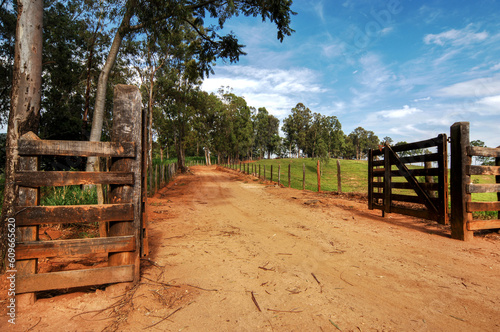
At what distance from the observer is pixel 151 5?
27.0ft

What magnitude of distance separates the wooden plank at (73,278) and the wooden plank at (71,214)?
1.97ft

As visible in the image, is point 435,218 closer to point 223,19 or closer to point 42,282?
point 42,282

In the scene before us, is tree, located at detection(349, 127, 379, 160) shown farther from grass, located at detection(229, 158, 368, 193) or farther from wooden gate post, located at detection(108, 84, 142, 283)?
wooden gate post, located at detection(108, 84, 142, 283)

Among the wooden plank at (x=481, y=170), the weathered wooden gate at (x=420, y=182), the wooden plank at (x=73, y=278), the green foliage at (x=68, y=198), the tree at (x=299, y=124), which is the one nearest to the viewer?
the wooden plank at (x=73, y=278)

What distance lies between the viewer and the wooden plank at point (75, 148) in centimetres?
280

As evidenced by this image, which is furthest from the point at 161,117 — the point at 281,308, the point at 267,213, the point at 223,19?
the point at 281,308

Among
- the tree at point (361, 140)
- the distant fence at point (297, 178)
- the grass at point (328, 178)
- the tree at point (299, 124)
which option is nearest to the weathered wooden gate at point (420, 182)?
the distant fence at point (297, 178)

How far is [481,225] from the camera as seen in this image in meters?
5.25

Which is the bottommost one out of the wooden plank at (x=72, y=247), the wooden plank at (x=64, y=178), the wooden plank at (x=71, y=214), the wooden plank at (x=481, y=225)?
the wooden plank at (x=481, y=225)

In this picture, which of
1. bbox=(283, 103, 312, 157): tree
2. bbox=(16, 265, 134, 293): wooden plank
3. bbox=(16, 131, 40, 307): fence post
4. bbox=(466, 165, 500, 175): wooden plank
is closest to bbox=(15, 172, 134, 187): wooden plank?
bbox=(16, 131, 40, 307): fence post

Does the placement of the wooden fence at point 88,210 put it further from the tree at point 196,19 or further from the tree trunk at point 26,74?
the tree at point 196,19

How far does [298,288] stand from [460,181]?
183 inches

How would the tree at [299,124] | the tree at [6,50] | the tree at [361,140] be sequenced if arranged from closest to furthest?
the tree at [6,50], the tree at [299,124], the tree at [361,140]

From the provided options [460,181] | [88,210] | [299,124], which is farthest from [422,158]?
[299,124]
